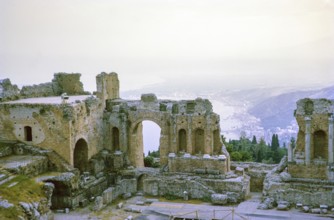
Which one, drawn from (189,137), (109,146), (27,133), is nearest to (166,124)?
(189,137)

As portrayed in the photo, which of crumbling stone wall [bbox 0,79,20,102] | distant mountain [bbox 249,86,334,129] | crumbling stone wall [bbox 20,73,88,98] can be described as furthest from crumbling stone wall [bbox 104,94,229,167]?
distant mountain [bbox 249,86,334,129]

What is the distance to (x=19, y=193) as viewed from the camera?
24.6 metres

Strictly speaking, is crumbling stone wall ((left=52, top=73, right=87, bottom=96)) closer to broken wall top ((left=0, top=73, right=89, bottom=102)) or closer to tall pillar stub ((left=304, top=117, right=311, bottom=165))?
broken wall top ((left=0, top=73, right=89, bottom=102))

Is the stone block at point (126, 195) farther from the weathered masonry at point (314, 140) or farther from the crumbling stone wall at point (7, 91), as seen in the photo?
the crumbling stone wall at point (7, 91)

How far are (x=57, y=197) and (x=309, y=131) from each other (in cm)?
1671

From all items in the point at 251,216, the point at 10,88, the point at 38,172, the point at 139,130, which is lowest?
the point at 251,216

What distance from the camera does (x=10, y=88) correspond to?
3388 cm

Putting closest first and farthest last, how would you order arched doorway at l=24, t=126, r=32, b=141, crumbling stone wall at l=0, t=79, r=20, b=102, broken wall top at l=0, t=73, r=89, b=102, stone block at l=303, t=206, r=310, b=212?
1. stone block at l=303, t=206, r=310, b=212
2. arched doorway at l=24, t=126, r=32, b=141
3. crumbling stone wall at l=0, t=79, r=20, b=102
4. broken wall top at l=0, t=73, r=89, b=102

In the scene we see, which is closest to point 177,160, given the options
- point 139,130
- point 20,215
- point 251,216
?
point 139,130

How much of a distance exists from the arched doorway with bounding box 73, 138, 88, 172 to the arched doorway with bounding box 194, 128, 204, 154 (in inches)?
320

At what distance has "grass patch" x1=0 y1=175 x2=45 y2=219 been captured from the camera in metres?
22.7

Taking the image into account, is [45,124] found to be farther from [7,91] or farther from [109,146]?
[109,146]

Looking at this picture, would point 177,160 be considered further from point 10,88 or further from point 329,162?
point 10,88

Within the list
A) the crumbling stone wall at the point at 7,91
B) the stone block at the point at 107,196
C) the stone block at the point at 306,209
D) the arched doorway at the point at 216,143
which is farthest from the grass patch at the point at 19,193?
the stone block at the point at 306,209
